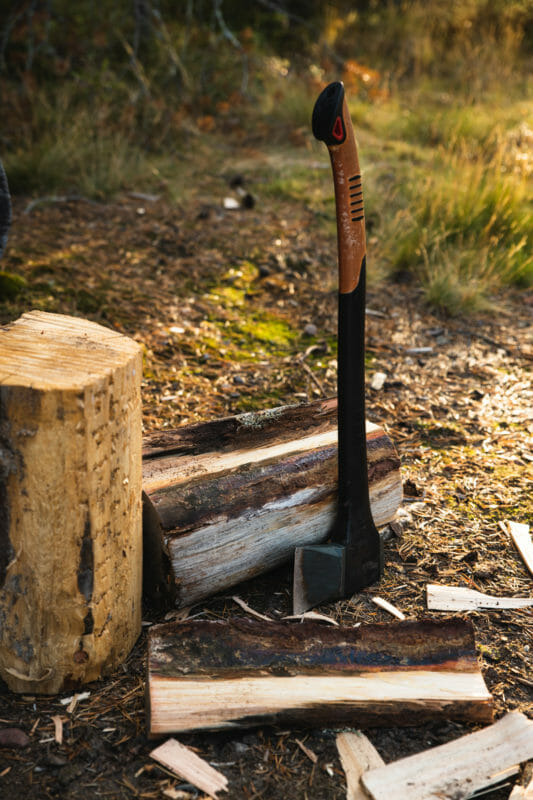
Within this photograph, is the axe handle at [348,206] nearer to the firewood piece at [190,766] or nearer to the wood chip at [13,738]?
the firewood piece at [190,766]

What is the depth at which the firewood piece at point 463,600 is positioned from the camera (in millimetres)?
2454

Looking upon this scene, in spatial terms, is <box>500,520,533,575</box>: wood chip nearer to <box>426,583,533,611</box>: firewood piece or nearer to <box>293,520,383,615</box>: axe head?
<box>426,583,533,611</box>: firewood piece

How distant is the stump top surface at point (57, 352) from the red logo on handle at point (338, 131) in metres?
0.83

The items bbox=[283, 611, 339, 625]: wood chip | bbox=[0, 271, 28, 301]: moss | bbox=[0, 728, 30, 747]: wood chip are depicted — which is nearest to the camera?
bbox=[0, 728, 30, 747]: wood chip

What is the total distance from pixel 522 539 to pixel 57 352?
197 centimetres

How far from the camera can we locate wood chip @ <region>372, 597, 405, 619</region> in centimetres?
239

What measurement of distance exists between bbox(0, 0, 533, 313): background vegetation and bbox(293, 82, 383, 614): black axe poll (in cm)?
293

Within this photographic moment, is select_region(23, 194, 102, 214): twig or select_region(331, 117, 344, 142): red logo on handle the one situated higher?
select_region(331, 117, 344, 142): red logo on handle

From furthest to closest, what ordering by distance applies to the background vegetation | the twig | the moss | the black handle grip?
1. the twig
2. the background vegetation
3. the moss
4. the black handle grip

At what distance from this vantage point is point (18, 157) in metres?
6.07

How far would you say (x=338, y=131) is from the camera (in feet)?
6.55

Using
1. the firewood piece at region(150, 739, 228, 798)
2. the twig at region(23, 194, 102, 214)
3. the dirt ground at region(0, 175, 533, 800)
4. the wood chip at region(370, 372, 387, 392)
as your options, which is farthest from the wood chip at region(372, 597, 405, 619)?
the twig at region(23, 194, 102, 214)

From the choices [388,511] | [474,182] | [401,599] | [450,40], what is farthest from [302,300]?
[450,40]

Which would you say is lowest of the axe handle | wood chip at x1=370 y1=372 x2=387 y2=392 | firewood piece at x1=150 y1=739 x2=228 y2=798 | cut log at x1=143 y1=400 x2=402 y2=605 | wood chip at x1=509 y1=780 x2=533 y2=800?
firewood piece at x1=150 y1=739 x2=228 y2=798
